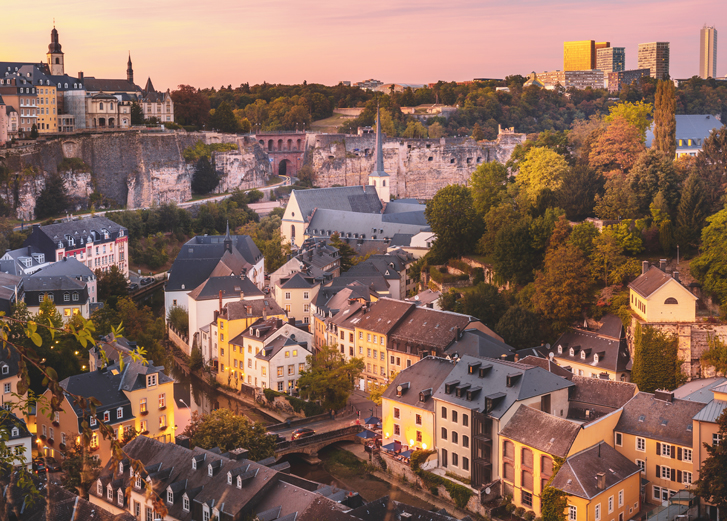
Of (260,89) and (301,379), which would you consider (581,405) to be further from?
(260,89)

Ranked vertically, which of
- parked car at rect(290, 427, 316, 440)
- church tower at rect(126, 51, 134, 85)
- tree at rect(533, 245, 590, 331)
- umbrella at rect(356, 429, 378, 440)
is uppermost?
church tower at rect(126, 51, 134, 85)

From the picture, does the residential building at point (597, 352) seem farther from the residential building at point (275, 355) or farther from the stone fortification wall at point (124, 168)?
the stone fortification wall at point (124, 168)

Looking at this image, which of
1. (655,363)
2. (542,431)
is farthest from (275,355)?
(655,363)

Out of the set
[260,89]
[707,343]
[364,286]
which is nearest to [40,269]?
[364,286]

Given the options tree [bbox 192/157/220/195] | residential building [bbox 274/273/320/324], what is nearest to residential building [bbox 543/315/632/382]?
residential building [bbox 274/273/320/324]

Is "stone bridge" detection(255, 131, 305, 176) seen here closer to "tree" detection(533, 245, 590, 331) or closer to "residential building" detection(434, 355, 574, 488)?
"tree" detection(533, 245, 590, 331)

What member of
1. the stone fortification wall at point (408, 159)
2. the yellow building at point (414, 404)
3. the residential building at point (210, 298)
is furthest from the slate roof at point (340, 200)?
the yellow building at point (414, 404)

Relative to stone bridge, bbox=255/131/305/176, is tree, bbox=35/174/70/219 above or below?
below
